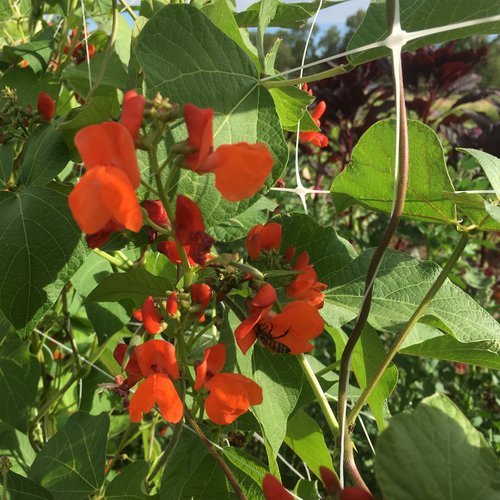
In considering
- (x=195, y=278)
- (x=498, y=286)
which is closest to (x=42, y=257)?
(x=195, y=278)

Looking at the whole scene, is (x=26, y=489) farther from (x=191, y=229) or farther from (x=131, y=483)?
(x=191, y=229)

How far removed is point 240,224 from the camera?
889 mm

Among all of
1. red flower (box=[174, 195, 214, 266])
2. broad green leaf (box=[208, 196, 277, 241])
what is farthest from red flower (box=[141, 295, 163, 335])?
broad green leaf (box=[208, 196, 277, 241])

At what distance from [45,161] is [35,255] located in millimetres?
129

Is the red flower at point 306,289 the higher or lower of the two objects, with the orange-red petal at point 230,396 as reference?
higher

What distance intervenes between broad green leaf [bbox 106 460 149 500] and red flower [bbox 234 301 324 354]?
303mm

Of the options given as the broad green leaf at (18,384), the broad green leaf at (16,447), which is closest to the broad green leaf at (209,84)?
the broad green leaf at (18,384)

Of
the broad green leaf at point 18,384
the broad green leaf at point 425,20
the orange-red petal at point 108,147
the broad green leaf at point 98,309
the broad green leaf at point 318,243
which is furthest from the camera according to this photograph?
the broad green leaf at point 18,384

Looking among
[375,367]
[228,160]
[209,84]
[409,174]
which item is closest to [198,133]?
[228,160]

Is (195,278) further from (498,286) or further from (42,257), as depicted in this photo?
(498,286)

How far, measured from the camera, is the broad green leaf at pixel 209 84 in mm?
686

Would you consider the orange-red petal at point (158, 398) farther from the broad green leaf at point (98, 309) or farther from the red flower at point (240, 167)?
the broad green leaf at point (98, 309)

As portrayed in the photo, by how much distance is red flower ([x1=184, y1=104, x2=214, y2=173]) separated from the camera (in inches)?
21.5

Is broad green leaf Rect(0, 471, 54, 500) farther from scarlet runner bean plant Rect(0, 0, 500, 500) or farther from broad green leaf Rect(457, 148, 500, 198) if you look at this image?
broad green leaf Rect(457, 148, 500, 198)
